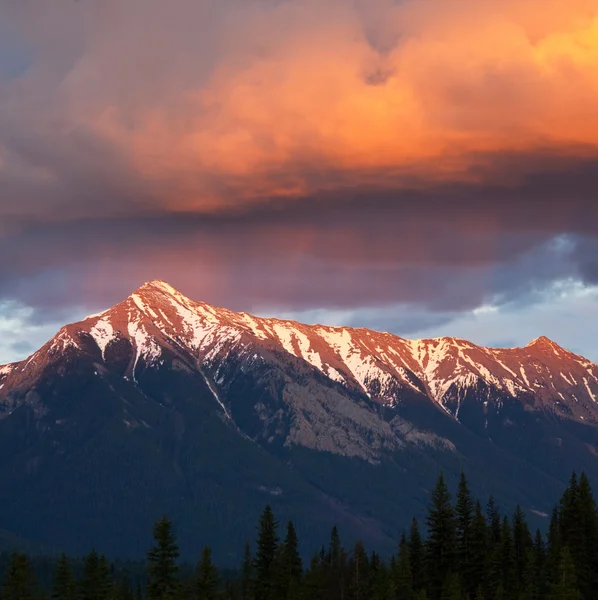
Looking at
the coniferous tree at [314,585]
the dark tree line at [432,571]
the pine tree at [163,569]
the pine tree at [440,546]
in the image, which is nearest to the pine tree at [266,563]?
the dark tree line at [432,571]

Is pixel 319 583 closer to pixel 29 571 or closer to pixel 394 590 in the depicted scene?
pixel 394 590

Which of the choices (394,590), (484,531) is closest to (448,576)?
(394,590)

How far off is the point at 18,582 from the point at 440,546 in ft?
172

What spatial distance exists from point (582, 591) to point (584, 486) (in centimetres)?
2105

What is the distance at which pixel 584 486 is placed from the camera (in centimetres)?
18550

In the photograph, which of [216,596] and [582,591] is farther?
[582,591]

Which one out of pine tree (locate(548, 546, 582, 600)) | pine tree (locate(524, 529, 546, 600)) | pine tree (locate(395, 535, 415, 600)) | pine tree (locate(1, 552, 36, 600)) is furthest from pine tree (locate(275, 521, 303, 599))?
pine tree (locate(548, 546, 582, 600))

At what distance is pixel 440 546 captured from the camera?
546 ft

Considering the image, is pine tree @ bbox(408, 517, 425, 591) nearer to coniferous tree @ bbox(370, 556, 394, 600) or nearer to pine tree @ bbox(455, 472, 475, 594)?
coniferous tree @ bbox(370, 556, 394, 600)

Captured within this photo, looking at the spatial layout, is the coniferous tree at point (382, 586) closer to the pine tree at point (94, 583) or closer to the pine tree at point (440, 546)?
the pine tree at point (440, 546)

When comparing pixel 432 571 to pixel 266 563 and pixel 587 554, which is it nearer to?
pixel 587 554

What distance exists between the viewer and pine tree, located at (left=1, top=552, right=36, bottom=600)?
145875 millimetres

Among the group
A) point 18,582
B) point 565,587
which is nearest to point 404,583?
point 565,587

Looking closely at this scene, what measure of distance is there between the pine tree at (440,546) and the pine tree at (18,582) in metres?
49.4
